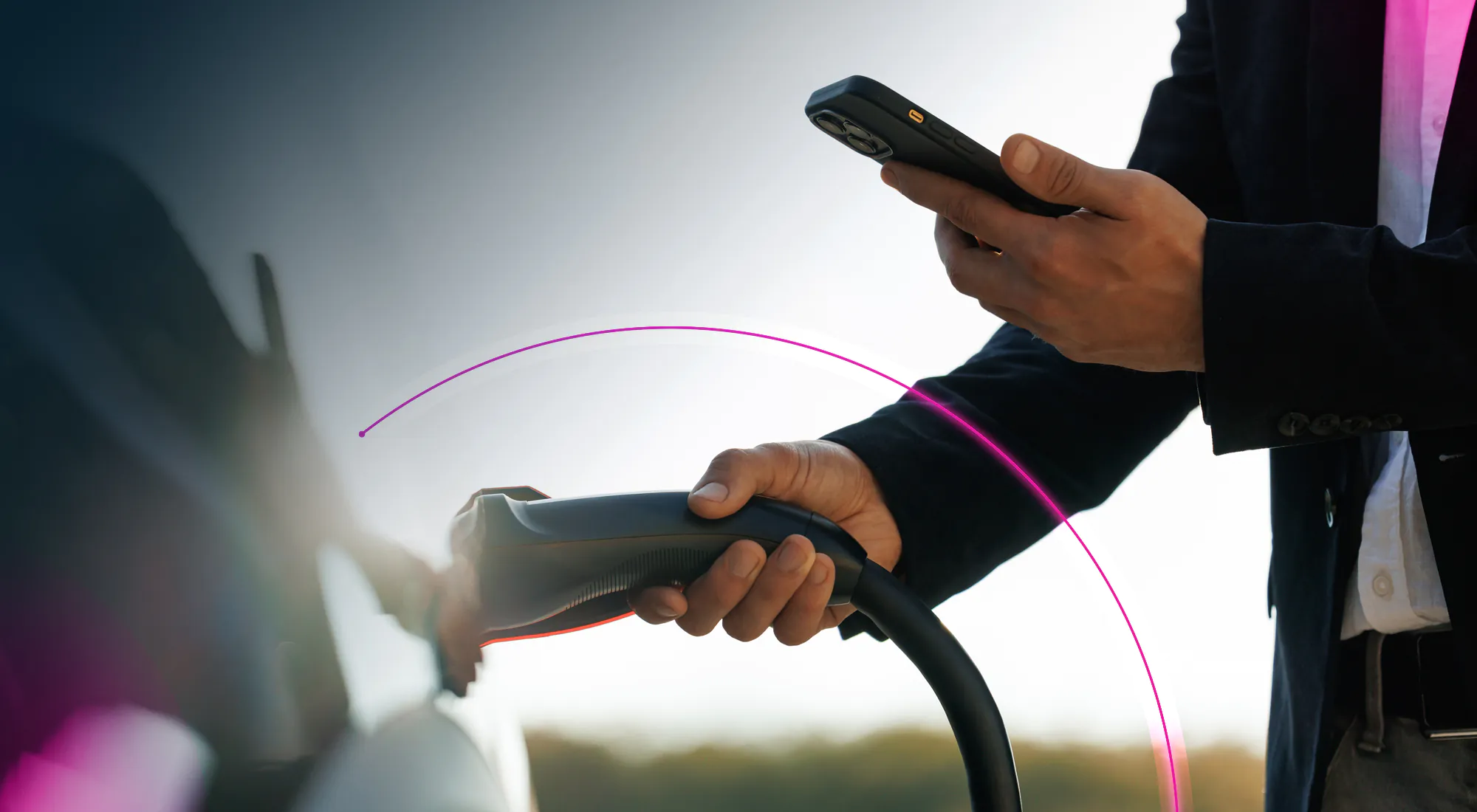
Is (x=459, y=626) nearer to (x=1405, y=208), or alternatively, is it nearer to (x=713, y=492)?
(x=713, y=492)

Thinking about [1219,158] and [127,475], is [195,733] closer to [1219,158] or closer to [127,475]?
[127,475]

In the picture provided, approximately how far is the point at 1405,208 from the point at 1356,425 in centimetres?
27

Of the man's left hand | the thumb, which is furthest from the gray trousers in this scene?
the man's left hand

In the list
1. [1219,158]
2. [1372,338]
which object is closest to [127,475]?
[1372,338]

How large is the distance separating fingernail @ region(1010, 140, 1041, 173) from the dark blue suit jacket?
0.47ft

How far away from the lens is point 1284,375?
78cm

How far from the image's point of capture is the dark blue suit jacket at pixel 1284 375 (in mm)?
764

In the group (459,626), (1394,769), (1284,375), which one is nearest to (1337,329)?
(1284,375)

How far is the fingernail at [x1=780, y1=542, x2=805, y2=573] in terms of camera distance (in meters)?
0.70

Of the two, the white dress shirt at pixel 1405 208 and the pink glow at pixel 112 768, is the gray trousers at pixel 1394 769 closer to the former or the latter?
the white dress shirt at pixel 1405 208

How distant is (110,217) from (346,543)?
9.0 inches

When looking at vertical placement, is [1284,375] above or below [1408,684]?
above

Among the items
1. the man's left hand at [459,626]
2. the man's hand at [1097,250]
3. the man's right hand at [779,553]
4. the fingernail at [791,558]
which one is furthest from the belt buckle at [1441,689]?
the man's left hand at [459,626]

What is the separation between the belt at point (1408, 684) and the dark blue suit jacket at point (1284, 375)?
38mm
